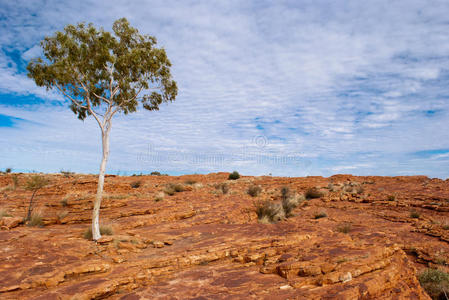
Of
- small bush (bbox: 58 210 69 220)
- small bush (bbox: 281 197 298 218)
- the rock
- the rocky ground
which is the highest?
small bush (bbox: 281 197 298 218)

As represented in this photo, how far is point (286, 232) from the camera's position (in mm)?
9180

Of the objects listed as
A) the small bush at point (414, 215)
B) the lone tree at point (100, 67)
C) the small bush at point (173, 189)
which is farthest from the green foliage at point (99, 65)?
the small bush at point (414, 215)

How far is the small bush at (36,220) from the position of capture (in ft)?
37.1

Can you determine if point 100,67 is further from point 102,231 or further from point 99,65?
point 102,231

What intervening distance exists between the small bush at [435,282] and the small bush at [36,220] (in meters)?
15.3

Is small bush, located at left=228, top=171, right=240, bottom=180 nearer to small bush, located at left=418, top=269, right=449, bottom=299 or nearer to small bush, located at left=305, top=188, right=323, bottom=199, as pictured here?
small bush, located at left=305, top=188, right=323, bottom=199

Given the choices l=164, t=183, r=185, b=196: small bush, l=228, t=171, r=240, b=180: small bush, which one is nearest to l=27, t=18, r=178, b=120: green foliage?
l=164, t=183, r=185, b=196: small bush

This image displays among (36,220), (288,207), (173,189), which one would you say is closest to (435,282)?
(288,207)

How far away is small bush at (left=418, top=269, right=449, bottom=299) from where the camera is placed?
6785mm

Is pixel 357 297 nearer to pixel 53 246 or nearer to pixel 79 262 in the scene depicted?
pixel 79 262

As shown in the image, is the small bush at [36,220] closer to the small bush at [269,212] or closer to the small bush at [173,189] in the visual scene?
the small bush at [173,189]

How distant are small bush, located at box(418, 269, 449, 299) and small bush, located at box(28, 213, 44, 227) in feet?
50.1

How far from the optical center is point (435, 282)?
23.2 feet

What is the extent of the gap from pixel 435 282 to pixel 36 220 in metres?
15.6
